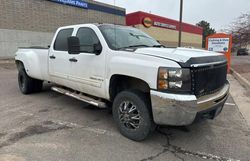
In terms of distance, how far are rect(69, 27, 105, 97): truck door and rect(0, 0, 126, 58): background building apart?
47.6 ft

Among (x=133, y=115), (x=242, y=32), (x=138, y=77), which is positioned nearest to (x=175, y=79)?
(x=138, y=77)

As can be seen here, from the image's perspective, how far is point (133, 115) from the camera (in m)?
3.71

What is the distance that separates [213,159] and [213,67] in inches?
54.7

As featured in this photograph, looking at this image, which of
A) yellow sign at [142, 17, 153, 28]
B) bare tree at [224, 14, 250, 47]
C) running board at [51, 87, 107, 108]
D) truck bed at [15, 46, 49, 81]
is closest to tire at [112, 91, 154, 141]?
running board at [51, 87, 107, 108]

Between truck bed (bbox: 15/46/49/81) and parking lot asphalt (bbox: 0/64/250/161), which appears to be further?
truck bed (bbox: 15/46/49/81)

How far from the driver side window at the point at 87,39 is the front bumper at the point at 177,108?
1.75 meters

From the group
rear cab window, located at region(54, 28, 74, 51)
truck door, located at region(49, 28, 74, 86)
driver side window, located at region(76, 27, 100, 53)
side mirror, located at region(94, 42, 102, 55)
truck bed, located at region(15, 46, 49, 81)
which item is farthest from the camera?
truck bed, located at region(15, 46, 49, 81)

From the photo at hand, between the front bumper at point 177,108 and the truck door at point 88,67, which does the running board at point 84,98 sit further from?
the front bumper at point 177,108

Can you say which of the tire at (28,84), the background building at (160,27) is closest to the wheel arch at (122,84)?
the tire at (28,84)

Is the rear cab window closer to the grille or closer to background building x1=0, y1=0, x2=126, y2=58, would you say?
the grille

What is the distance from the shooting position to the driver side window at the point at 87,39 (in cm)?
439

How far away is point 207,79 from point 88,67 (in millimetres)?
2194

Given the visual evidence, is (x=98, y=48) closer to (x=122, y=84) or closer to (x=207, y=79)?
(x=122, y=84)

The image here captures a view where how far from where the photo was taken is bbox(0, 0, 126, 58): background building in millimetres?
16859
